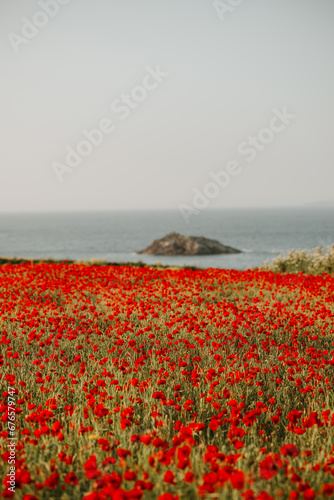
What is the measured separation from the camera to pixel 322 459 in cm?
323

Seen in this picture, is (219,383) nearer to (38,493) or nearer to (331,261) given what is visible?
(38,493)

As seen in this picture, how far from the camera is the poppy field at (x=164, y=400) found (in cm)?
270

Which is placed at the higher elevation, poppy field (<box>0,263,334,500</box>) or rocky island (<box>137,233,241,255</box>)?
rocky island (<box>137,233,241,255</box>)

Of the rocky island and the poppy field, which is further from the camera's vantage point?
the rocky island

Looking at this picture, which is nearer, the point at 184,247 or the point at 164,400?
the point at 164,400

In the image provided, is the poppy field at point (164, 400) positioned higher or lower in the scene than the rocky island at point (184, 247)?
lower

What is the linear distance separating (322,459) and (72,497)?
208cm

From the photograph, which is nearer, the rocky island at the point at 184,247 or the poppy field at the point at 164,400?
the poppy field at the point at 164,400

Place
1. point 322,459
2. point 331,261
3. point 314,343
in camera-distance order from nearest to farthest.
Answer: point 322,459 < point 314,343 < point 331,261

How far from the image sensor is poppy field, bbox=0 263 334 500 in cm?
270

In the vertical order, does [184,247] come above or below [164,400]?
above

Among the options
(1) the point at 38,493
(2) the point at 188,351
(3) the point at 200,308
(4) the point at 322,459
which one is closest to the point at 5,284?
(3) the point at 200,308

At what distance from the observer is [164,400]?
4320 millimetres

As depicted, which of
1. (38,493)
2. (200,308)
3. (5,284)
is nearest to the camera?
(38,493)
